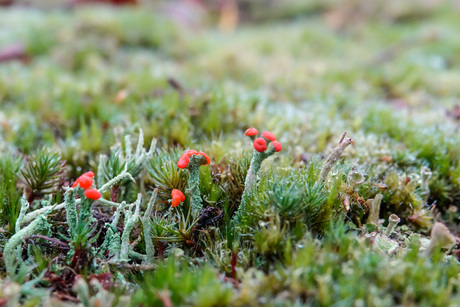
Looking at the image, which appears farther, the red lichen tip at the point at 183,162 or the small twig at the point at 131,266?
the red lichen tip at the point at 183,162

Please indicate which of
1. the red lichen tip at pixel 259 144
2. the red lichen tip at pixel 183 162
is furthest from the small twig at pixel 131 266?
the red lichen tip at pixel 259 144

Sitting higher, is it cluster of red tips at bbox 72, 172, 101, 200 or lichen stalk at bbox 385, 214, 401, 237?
cluster of red tips at bbox 72, 172, 101, 200

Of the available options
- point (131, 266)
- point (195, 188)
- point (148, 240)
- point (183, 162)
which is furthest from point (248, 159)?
point (131, 266)

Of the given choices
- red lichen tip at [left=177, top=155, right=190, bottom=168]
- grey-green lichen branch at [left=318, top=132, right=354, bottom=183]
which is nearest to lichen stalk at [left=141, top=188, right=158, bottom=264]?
red lichen tip at [left=177, top=155, right=190, bottom=168]

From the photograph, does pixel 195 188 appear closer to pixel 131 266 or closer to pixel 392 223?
pixel 131 266

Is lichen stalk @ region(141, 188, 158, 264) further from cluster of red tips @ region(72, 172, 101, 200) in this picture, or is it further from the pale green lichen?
the pale green lichen

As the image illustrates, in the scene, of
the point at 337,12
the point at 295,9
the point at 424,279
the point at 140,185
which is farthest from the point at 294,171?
the point at 295,9

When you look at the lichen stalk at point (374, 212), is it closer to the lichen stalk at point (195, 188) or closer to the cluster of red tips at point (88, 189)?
the lichen stalk at point (195, 188)

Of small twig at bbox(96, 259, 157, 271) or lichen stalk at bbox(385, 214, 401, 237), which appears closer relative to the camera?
small twig at bbox(96, 259, 157, 271)

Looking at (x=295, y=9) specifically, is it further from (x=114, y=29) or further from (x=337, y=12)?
(x=114, y=29)
